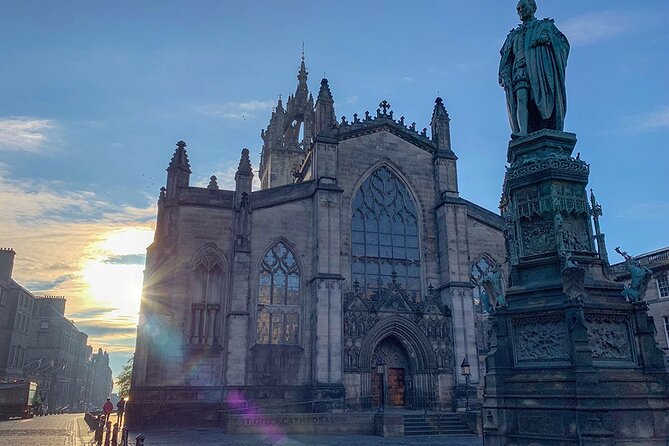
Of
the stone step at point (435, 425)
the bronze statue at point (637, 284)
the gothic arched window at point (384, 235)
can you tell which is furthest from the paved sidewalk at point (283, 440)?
the bronze statue at point (637, 284)

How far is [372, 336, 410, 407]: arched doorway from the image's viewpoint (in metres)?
27.5

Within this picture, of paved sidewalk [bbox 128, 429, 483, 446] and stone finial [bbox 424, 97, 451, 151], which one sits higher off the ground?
stone finial [bbox 424, 97, 451, 151]

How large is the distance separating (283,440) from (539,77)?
15044mm

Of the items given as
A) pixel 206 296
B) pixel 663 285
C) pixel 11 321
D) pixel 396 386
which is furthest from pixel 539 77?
pixel 11 321

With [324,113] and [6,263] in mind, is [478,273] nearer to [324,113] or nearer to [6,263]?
[324,113]

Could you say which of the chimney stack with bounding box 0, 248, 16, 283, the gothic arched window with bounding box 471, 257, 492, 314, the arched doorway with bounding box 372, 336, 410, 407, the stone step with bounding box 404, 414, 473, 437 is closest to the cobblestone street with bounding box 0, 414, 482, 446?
the stone step with bounding box 404, 414, 473, 437

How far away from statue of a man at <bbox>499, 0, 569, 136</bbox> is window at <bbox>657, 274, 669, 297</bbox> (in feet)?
102

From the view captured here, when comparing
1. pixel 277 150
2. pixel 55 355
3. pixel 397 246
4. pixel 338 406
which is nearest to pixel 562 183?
pixel 338 406

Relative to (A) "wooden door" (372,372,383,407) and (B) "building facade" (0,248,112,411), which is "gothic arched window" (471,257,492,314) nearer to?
(A) "wooden door" (372,372,383,407)

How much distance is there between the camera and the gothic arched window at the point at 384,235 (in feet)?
95.9

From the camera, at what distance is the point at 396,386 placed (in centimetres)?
2789

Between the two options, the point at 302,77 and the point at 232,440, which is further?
the point at 302,77

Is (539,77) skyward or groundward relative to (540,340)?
skyward

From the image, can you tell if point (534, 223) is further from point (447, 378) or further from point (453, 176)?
point (453, 176)
